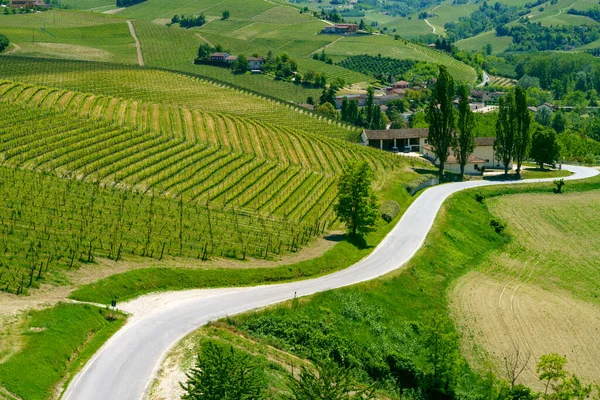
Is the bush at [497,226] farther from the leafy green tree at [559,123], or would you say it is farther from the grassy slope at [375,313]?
the leafy green tree at [559,123]

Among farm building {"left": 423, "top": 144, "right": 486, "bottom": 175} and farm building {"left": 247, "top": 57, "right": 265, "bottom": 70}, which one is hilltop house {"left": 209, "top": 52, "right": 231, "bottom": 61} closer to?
farm building {"left": 247, "top": 57, "right": 265, "bottom": 70}

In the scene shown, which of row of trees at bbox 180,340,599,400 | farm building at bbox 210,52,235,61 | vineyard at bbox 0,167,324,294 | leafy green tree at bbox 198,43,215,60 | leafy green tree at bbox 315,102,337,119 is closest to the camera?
row of trees at bbox 180,340,599,400

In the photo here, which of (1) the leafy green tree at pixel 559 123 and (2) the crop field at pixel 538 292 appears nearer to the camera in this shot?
(2) the crop field at pixel 538 292

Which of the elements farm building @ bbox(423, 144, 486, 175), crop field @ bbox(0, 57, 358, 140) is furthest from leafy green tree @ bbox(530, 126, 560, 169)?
crop field @ bbox(0, 57, 358, 140)

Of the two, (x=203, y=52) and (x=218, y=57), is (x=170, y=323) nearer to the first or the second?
(x=218, y=57)

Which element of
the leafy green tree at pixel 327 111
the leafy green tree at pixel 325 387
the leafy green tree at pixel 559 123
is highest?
the leafy green tree at pixel 325 387

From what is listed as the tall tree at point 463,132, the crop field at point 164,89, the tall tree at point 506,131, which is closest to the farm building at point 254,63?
the crop field at point 164,89

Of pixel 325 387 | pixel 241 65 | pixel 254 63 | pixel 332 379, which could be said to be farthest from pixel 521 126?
pixel 254 63
